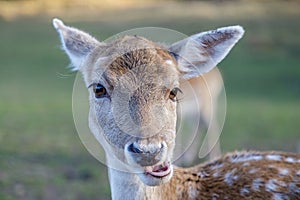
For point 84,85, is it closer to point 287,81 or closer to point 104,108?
point 104,108

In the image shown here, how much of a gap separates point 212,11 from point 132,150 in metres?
26.8

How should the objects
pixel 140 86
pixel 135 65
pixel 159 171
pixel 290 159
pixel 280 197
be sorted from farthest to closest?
pixel 290 159 → pixel 280 197 → pixel 135 65 → pixel 140 86 → pixel 159 171

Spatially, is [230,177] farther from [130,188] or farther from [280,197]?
[130,188]

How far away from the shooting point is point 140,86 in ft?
12.9

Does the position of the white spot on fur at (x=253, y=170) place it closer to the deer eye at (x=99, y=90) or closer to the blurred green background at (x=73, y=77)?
the deer eye at (x=99, y=90)

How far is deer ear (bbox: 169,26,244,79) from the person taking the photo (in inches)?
170

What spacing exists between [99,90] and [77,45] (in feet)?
1.92

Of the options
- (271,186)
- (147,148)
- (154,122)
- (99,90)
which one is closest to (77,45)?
(99,90)

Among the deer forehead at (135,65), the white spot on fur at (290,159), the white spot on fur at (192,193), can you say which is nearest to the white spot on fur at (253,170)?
the white spot on fur at (290,159)

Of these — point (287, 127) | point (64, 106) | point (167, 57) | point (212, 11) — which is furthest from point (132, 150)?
point (212, 11)

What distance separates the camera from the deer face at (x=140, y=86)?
3.75m

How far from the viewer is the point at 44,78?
2081 cm

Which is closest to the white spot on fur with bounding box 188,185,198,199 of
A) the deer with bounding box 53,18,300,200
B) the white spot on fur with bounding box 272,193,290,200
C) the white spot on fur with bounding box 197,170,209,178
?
the deer with bounding box 53,18,300,200

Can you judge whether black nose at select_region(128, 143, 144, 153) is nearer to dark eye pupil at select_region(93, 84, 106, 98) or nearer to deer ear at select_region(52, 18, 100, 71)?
dark eye pupil at select_region(93, 84, 106, 98)
